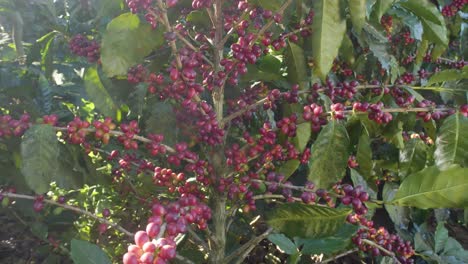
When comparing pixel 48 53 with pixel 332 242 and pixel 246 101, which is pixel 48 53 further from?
pixel 332 242

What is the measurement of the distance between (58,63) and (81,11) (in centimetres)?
24

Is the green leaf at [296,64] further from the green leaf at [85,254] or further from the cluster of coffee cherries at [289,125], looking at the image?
the green leaf at [85,254]

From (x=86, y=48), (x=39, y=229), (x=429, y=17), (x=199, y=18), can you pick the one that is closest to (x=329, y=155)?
(x=429, y=17)

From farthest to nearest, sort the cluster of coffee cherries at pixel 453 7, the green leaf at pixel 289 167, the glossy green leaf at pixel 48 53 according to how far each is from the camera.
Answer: the cluster of coffee cherries at pixel 453 7, the glossy green leaf at pixel 48 53, the green leaf at pixel 289 167

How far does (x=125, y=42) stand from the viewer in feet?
3.12

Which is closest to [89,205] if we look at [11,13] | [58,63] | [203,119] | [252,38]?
[58,63]

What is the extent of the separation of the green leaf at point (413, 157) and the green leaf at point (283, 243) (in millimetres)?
376

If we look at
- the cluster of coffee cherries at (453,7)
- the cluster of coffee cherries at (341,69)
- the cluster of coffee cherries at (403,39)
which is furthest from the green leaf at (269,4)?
the cluster of coffee cherries at (453,7)

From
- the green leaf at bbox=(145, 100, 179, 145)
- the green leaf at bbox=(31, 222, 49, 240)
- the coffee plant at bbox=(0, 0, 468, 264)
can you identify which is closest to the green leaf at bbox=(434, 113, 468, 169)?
the coffee plant at bbox=(0, 0, 468, 264)

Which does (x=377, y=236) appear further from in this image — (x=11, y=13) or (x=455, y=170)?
(x=11, y=13)

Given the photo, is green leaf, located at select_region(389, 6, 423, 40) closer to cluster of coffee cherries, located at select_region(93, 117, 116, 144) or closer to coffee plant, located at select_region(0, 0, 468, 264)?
coffee plant, located at select_region(0, 0, 468, 264)

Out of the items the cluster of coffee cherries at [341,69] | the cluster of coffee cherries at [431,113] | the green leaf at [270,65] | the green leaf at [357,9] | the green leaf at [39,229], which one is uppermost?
the green leaf at [357,9]

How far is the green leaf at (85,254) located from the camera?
2.47 feet

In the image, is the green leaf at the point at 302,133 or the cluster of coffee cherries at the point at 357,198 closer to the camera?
the cluster of coffee cherries at the point at 357,198
